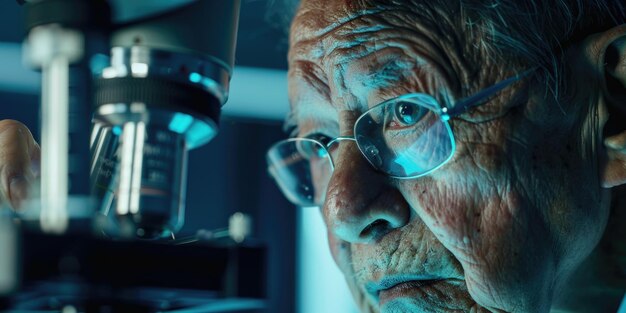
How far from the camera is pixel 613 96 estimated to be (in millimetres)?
1300

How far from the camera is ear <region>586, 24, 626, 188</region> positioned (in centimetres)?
126

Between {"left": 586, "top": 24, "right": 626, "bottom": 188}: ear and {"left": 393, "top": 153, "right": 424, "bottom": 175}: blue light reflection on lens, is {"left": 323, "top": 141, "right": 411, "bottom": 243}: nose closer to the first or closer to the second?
{"left": 393, "top": 153, "right": 424, "bottom": 175}: blue light reflection on lens

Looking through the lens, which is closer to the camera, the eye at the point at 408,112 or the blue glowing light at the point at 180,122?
the blue glowing light at the point at 180,122

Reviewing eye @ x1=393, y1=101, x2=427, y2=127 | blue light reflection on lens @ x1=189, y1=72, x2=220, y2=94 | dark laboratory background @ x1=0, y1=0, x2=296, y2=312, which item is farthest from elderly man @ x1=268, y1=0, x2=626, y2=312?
blue light reflection on lens @ x1=189, y1=72, x2=220, y2=94

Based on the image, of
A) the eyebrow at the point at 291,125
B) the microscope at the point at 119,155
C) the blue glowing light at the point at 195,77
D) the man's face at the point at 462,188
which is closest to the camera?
the microscope at the point at 119,155

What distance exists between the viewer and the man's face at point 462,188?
1.21 meters

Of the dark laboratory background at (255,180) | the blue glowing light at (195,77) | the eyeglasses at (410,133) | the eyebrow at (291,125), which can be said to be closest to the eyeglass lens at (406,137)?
the eyeglasses at (410,133)

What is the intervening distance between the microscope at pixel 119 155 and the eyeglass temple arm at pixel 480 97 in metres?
0.42

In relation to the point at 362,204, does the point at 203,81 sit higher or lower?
higher

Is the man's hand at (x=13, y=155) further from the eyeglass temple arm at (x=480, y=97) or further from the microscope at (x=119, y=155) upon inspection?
the eyeglass temple arm at (x=480, y=97)

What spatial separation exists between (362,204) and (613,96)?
1.47 feet

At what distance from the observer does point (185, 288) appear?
3.40 ft

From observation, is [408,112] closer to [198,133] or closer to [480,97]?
[480,97]

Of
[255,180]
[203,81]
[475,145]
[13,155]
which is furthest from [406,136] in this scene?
[255,180]
